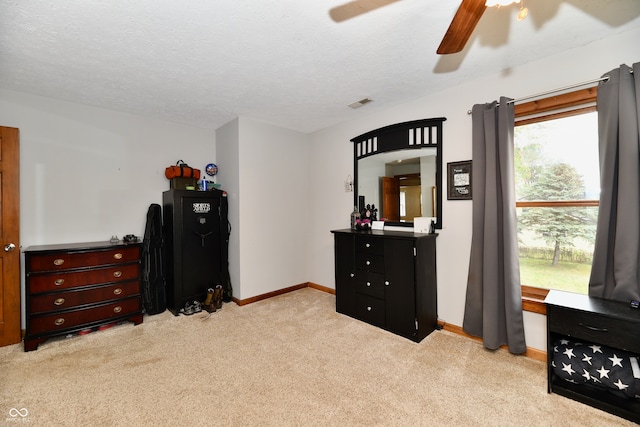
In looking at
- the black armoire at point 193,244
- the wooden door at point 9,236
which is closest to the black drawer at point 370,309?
the black armoire at point 193,244

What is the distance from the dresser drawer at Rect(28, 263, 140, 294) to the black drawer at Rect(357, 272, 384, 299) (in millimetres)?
2565

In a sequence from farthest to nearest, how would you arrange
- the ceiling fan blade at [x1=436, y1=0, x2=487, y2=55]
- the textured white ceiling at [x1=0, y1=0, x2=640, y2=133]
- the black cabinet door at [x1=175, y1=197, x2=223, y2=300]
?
the black cabinet door at [x1=175, y1=197, x2=223, y2=300]
the textured white ceiling at [x1=0, y1=0, x2=640, y2=133]
the ceiling fan blade at [x1=436, y1=0, x2=487, y2=55]

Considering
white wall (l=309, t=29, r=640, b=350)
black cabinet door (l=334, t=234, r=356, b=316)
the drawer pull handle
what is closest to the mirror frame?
white wall (l=309, t=29, r=640, b=350)

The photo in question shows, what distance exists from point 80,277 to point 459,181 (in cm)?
401

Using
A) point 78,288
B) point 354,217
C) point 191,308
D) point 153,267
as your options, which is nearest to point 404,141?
point 354,217

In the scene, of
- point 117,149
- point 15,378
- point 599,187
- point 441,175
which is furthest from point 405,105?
point 15,378

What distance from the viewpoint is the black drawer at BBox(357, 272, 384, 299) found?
9.31 feet

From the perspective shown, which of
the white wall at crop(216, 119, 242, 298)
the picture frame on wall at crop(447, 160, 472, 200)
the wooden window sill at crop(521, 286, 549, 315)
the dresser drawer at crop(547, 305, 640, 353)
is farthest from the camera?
the white wall at crop(216, 119, 242, 298)

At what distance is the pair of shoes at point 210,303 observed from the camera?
3328mm

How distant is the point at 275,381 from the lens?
1.99 metres

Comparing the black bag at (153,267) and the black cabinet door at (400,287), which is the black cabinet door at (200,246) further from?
the black cabinet door at (400,287)

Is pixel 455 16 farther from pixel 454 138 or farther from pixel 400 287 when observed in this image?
pixel 400 287

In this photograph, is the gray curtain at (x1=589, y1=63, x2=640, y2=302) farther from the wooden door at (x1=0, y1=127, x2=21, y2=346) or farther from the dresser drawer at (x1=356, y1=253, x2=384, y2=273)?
the wooden door at (x1=0, y1=127, x2=21, y2=346)

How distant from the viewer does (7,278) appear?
255 cm
